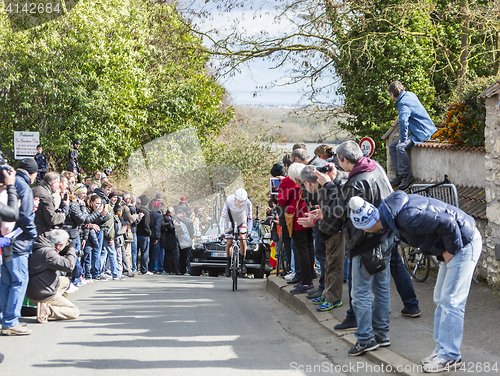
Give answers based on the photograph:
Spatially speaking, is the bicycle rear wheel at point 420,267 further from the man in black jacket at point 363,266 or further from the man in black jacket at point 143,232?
the man in black jacket at point 143,232

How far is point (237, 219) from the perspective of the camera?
11.0 m

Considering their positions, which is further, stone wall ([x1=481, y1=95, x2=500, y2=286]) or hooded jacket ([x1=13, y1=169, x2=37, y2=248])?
stone wall ([x1=481, y1=95, x2=500, y2=286])

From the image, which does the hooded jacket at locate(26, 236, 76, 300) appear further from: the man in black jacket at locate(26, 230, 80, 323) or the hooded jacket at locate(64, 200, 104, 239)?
the hooded jacket at locate(64, 200, 104, 239)

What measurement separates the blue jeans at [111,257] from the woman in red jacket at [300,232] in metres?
5.51

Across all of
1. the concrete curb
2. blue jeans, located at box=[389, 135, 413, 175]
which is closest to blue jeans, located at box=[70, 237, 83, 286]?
the concrete curb

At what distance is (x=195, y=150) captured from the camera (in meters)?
30.0

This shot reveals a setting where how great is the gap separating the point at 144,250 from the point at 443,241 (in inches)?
467

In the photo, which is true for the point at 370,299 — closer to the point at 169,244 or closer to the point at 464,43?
the point at 169,244

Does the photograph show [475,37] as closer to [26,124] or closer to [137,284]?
[137,284]

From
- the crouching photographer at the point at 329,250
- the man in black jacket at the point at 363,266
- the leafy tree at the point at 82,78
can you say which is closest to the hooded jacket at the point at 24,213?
the crouching photographer at the point at 329,250

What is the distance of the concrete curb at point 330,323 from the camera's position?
481cm

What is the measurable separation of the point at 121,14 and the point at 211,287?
15.5 metres

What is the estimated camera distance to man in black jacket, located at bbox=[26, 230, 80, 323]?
7090 mm

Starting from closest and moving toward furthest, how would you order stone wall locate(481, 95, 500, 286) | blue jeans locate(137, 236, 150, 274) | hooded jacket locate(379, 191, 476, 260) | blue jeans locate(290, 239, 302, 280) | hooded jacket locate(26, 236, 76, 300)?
hooded jacket locate(379, 191, 476, 260) < hooded jacket locate(26, 236, 76, 300) < stone wall locate(481, 95, 500, 286) < blue jeans locate(290, 239, 302, 280) < blue jeans locate(137, 236, 150, 274)
